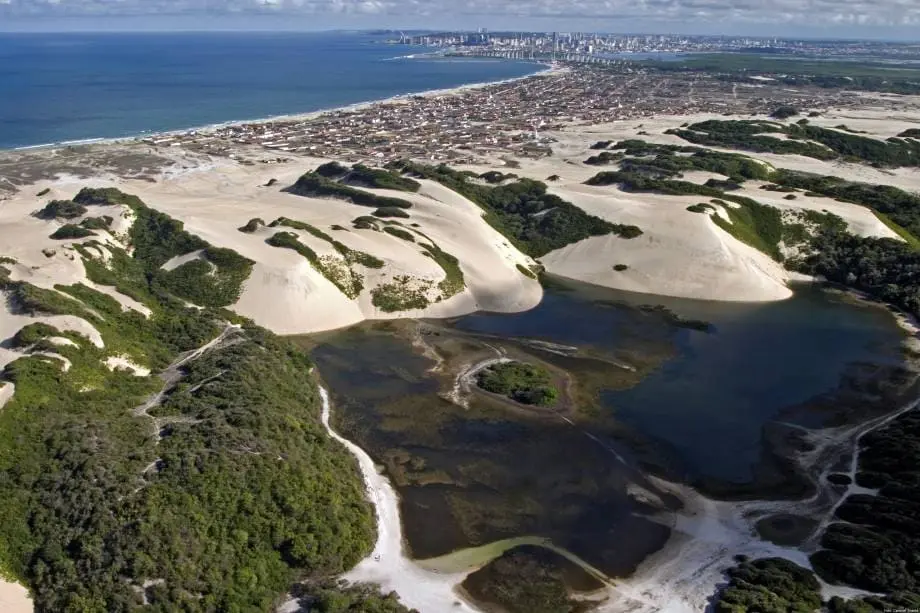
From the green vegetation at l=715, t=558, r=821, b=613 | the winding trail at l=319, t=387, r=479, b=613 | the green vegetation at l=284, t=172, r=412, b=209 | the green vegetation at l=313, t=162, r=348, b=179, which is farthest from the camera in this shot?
the green vegetation at l=313, t=162, r=348, b=179

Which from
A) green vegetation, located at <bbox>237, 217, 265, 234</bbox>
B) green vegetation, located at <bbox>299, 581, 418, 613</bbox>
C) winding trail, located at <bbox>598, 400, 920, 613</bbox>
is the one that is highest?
green vegetation, located at <bbox>237, 217, 265, 234</bbox>

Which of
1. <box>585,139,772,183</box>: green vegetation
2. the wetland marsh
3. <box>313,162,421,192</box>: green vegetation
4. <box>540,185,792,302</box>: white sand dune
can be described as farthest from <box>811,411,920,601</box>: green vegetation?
<box>313,162,421,192</box>: green vegetation

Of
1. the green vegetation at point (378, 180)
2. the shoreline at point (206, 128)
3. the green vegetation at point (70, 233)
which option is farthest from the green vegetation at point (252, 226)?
the shoreline at point (206, 128)

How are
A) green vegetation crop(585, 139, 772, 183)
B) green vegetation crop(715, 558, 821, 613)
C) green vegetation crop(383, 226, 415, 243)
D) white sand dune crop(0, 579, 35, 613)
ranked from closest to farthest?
white sand dune crop(0, 579, 35, 613) → green vegetation crop(715, 558, 821, 613) → green vegetation crop(383, 226, 415, 243) → green vegetation crop(585, 139, 772, 183)

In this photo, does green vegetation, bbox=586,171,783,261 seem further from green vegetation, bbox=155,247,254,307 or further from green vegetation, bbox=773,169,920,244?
green vegetation, bbox=155,247,254,307

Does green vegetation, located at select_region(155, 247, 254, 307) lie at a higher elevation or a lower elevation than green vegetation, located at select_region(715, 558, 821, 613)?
higher

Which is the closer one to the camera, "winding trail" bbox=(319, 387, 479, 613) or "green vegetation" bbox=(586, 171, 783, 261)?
"winding trail" bbox=(319, 387, 479, 613)

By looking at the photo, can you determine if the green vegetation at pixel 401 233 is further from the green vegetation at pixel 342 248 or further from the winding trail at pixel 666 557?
the winding trail at pixel 666 557
